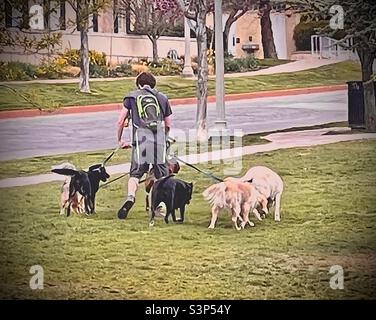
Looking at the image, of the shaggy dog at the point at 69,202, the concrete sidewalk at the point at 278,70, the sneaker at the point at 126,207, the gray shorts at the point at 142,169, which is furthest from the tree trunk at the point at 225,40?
the shaggy dog at the point at 69,202

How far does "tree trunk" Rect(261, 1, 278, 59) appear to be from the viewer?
3641 millimetres

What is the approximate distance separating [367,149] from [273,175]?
49cm

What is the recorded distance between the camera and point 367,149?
3602mm

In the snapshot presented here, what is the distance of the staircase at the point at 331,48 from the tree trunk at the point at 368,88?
0.17 feet

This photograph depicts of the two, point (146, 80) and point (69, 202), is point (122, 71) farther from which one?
point (69, 202)

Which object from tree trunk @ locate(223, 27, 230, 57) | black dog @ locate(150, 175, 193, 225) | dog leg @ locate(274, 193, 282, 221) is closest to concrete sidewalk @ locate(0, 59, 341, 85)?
tree trunk @ locate(223, 27, 230, 57)

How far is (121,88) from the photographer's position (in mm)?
3645

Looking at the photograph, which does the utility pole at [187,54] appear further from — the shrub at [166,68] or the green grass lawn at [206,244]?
the green grass lawn at [206,244]

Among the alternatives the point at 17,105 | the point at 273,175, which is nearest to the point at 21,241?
the point at 17,105

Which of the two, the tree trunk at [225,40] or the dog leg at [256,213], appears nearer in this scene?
the dog leg at [256,213]

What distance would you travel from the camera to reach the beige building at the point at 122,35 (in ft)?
11.9

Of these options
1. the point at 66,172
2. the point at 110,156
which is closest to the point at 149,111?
the point at 110,156

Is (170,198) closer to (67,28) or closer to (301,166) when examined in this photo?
(301,166)
